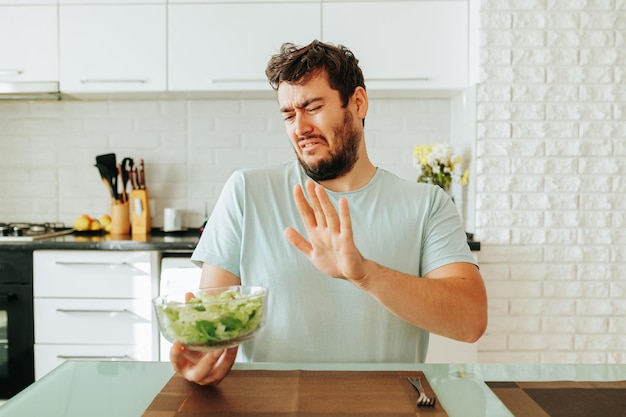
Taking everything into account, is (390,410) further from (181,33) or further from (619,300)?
(181,33)

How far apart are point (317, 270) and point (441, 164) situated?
5.12 ft

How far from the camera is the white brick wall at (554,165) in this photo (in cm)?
260

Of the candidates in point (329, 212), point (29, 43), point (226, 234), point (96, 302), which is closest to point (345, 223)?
point (329, 212)

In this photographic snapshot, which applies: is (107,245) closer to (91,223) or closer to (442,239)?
(91,223)

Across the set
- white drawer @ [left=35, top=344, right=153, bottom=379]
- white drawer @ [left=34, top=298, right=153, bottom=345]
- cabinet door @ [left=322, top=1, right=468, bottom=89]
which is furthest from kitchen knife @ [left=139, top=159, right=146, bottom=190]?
cabinet door @ [left=322, top=1, right=468, bottom=89]

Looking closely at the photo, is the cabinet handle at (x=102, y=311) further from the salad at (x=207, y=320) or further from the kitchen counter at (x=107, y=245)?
the salad at (x=207, y=320)

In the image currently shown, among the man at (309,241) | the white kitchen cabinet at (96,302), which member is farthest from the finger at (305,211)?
the white kitchen cabinet at (96,302)

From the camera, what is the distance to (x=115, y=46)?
283 centimetres

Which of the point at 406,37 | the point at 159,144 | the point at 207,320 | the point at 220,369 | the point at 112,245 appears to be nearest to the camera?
the point at 207,320

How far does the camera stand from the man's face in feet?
4.56

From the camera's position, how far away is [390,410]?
2.79ft

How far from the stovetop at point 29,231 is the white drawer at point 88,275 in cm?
16

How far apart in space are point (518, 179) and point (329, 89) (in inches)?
59.6

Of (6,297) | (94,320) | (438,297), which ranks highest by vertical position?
(438,297)
